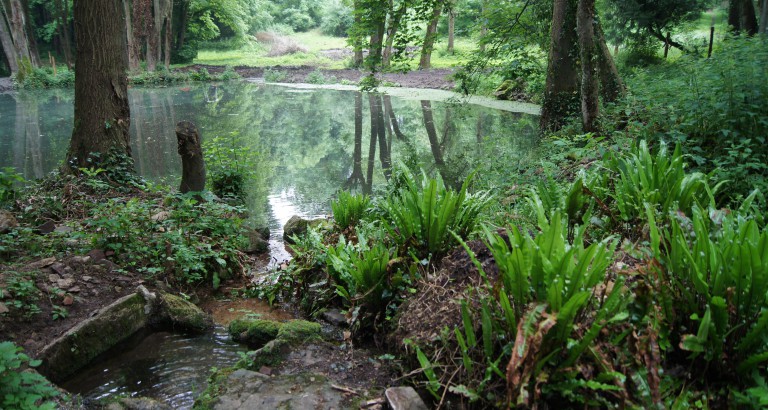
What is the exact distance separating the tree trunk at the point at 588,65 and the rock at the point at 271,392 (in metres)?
6.86

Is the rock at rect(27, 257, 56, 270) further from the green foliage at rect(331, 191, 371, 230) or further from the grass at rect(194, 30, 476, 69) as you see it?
the grass at rect(194, 30, 476, 69)

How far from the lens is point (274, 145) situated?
13586 mm

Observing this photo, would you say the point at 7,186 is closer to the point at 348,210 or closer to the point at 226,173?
the point at 226,173

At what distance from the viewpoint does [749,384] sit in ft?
7.48

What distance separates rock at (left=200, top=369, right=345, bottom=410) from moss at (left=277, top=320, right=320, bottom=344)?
45cm

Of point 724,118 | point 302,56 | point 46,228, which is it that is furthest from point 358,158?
point 302,56

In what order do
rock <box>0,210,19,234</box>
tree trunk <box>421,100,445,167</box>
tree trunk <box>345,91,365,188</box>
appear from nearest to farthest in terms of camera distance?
rock <box>0,210,19,234</box> < tree trunk <box>345,91,365,188</box> < tree trunk <box>421,100,445,167</box>

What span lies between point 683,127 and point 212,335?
529 cm

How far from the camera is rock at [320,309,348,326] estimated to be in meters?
4.10

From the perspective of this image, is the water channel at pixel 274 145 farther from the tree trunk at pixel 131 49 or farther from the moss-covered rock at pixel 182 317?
the tree trunk at pixel 131 49

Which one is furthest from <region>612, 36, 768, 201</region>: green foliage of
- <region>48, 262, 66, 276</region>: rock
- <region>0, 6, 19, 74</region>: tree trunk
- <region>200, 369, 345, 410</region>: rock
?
<region>0, 6, 19, 74</region>: tree trunk

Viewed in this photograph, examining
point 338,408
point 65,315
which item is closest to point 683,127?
point 338,408

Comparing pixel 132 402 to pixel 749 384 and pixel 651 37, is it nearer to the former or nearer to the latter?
pixel 749 384

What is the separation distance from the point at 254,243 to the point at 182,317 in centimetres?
248
